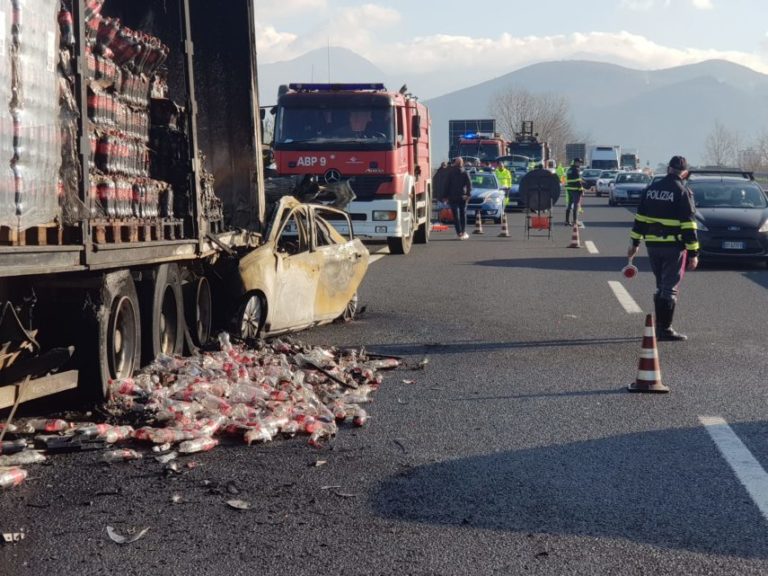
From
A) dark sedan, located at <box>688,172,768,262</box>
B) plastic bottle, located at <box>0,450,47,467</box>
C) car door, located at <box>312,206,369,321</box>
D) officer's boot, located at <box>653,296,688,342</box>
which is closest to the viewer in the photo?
plastic bottle, located at <box>0,450,47,467</box>

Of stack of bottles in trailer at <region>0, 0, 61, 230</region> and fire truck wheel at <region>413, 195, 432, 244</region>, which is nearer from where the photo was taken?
stack of bottles in trailer at <region>0, 0, 61, 230</region>

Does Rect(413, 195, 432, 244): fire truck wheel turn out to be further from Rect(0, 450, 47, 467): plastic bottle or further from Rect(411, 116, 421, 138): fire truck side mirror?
Rect(0, 450, 47, 467): plastic bottle

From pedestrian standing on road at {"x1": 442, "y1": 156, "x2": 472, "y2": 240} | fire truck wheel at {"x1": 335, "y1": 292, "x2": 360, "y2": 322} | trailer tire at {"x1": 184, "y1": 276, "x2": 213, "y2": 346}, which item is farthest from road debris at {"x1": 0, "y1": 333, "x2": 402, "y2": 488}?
pedestrian standing on road at {"x1": 442, "y1": 156, "x2": 472, "y2": 240}

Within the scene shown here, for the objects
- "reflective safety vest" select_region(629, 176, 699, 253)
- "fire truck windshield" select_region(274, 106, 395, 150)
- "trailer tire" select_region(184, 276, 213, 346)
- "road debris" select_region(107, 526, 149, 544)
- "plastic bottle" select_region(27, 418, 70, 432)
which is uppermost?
"fire truck windshield" select_region(274, 106, 395, 150)

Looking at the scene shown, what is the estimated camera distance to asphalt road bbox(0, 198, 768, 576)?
207 inches

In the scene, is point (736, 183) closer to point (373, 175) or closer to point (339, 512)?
point (373, 175)

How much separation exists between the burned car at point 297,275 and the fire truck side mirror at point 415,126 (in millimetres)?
9750

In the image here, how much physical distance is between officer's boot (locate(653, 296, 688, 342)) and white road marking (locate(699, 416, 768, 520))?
4134 mm

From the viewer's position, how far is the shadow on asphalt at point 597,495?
5676mm

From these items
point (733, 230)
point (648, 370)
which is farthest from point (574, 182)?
point (648, 370)

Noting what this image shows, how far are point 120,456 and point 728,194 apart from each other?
1798cm

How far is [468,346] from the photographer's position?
12008 millimetres

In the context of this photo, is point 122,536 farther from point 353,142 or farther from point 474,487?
point 353,142

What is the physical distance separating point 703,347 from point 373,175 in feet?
36.8
